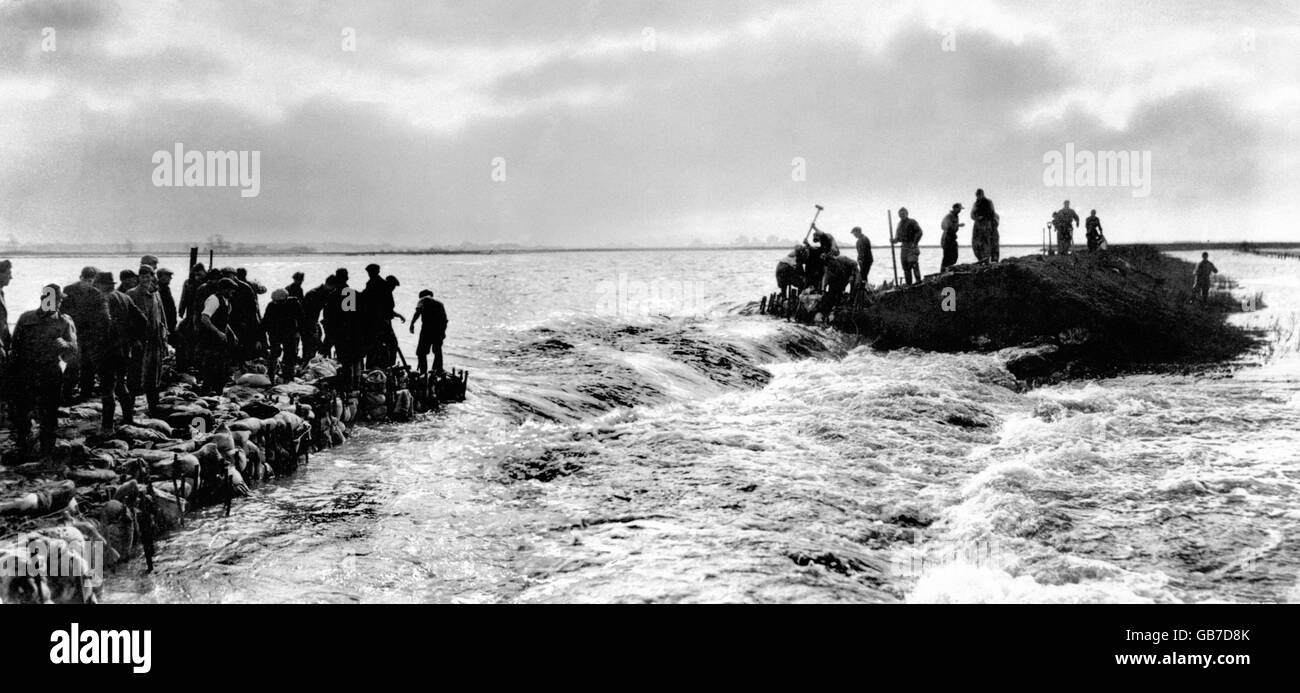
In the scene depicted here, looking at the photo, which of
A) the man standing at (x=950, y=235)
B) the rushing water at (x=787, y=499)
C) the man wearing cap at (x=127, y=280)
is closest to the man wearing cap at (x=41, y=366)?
the rushing water at (x=787, y=499)

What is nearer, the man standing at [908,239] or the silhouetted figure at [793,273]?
the man standing at [908,239]

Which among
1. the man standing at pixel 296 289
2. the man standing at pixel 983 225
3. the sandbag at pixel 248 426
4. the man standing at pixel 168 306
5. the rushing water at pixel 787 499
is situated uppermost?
the man standing at pixel 983 225

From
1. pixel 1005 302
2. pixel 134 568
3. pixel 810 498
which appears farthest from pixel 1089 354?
pixel 134 568

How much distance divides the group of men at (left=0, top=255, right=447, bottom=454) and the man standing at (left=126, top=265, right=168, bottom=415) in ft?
0.05

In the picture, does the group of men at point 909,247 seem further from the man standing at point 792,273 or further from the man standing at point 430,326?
the man standing at point 430,326

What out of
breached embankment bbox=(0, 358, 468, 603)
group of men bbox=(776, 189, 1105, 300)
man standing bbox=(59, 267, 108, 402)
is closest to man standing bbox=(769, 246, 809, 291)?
group of men bbox=(776, 189, 1105, 300)

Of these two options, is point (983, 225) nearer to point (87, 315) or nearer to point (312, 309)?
point (312, 309)

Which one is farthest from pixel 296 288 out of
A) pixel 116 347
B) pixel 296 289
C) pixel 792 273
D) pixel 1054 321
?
pixel 792 273

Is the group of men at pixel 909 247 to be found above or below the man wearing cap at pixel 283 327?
above

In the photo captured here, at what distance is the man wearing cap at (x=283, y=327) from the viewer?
52.8ft

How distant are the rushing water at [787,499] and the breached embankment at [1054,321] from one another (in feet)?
5.35

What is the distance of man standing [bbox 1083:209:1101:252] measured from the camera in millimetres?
31000

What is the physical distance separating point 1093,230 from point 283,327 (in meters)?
27.4
